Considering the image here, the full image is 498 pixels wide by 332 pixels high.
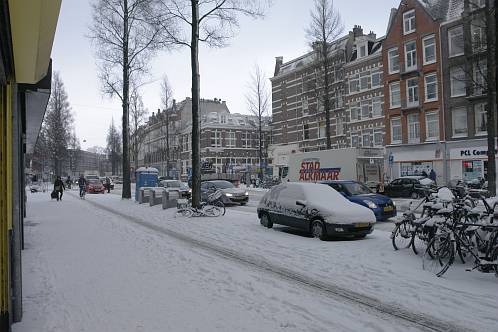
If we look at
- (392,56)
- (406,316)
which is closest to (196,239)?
(406,316)

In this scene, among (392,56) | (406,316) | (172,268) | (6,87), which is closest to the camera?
(6,87)

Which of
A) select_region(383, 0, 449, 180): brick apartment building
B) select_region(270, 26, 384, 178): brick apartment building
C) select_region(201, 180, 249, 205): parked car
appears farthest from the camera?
select_region(270, 26, 384, 178): brick apartment building

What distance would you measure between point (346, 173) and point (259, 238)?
1377 centimetres

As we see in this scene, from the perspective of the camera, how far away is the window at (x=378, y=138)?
42.5 metres

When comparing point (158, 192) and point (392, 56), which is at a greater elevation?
point (392, 56)

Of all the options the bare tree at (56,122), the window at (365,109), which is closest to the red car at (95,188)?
the bare tree at (56,122)

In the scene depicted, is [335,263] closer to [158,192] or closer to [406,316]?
[406,316]

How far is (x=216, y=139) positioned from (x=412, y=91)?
41158 mm

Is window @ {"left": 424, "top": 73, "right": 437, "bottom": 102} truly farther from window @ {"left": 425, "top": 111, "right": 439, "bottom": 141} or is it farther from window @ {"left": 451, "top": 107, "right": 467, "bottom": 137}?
window @ {"left": 451, "top": 107, "right": 467, "bottom": 137}

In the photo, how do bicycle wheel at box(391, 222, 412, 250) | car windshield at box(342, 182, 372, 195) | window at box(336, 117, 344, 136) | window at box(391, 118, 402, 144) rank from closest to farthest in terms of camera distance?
1. bicycle wheel at box(391, 222, 412, 250)
2. car windshield at box(342, 182, 372, 195)
3. window at box(391, 118, 402, 144)
4. window at box(336, 117, 344, 136)

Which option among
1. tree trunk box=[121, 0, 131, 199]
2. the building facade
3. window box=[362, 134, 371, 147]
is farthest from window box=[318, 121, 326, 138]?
tree trunk box=[121, 0, 131, 199]

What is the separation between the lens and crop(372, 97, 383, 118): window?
42875 mm

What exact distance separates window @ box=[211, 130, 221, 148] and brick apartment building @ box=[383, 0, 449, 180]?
38.0 m

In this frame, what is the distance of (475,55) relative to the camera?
86.5ft
